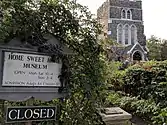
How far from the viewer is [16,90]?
7.50ft

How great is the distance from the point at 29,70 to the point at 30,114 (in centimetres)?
42

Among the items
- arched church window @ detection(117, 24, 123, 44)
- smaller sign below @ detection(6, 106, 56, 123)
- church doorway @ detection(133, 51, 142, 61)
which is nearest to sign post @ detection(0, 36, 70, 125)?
smaller sign below @ detection(6, 106, 56, 123)

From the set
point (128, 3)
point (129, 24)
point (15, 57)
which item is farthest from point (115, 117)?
point (128, 3)

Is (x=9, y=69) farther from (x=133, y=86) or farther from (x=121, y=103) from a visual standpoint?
(x=133, y=86)

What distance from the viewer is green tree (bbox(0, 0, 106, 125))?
2428mm

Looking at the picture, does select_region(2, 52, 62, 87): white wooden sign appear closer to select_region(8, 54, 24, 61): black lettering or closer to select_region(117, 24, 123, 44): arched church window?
select_region(8, 54, 24, 61): black lettering

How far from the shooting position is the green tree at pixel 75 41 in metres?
2.43

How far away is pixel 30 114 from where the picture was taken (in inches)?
94.6

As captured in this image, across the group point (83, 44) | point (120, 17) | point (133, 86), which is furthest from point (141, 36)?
point (83, 44)

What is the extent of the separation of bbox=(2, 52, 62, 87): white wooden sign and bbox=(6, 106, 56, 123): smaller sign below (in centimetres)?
23

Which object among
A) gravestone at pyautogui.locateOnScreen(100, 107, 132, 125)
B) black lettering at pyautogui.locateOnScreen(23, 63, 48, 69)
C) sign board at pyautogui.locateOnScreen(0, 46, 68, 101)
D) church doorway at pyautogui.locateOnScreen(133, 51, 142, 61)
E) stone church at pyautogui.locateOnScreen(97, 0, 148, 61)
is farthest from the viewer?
church doorway at pyautogui.locateOnScreen(133, 51, 142, 61)

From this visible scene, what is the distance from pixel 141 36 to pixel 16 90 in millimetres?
26334

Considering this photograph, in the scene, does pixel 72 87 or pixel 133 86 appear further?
pixel 133 86

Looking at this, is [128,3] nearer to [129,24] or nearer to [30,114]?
[129,24]
